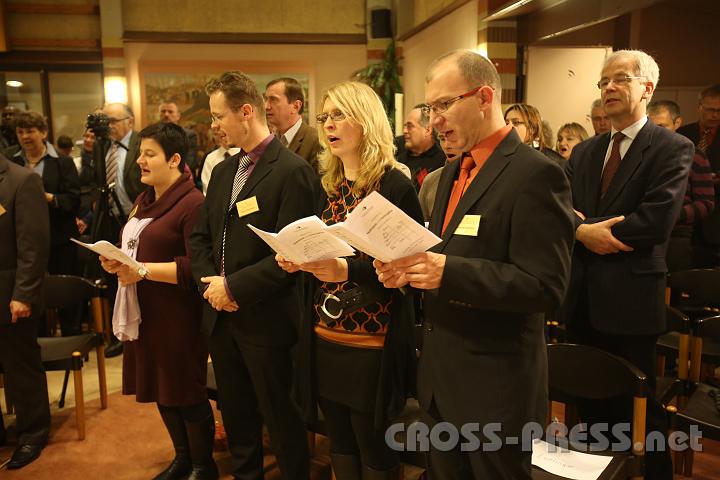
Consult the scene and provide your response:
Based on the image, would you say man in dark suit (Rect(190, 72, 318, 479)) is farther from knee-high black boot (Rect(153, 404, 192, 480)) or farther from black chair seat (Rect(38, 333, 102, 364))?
black chair seat (Rect(38, 333, 102, 364))

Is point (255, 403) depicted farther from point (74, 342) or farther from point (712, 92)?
point (712, 92)

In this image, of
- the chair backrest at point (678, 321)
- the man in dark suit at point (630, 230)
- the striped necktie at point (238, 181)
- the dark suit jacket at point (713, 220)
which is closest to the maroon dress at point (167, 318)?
the striped necktie at point (238, 181)

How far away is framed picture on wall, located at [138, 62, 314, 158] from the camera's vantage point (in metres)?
9.41

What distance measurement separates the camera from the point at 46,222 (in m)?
2.88

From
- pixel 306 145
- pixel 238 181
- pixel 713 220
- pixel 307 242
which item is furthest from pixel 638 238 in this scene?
pixel 713 220

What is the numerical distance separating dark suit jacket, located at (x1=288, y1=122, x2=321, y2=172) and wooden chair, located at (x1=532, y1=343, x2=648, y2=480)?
170 cm

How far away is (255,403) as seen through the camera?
8.07 ft

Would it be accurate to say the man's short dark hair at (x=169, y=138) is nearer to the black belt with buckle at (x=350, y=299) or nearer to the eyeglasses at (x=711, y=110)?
the black belt with buckle at (x=350, y=299)

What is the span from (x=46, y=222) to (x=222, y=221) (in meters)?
1.16

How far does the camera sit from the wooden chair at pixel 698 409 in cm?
213

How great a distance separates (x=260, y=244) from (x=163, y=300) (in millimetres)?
551

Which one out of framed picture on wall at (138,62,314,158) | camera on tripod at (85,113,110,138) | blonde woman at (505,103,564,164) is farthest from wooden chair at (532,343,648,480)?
framed picture on wall at (138,62,314,158)

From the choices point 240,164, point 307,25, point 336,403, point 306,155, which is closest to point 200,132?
point 307,25

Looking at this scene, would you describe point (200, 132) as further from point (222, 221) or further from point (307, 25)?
point (222, 221)
